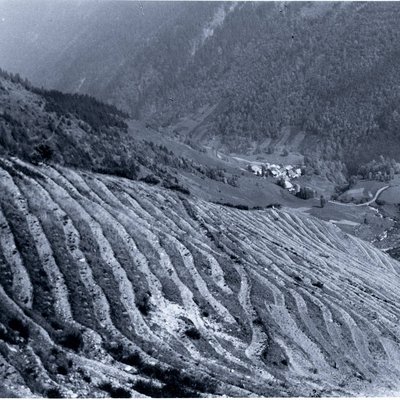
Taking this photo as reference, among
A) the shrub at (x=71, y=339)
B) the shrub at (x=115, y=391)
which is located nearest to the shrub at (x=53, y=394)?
the shrub at (x=115, y=391)

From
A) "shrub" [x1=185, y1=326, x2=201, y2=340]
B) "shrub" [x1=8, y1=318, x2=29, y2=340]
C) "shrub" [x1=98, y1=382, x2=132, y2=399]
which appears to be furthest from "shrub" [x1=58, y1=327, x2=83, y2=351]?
"shrub" [x1=185, y1=326, x2=201, y2=340]

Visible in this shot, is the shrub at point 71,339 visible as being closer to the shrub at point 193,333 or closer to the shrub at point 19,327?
the shrub at point 19,327

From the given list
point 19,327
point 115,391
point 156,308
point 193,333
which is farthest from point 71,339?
point 156,308

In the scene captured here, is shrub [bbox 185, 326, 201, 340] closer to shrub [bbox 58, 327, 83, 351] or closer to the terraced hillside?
the terraced hillside

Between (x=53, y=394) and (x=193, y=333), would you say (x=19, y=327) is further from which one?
(x=193, y=333)

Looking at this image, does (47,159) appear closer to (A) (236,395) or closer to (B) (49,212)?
(B) (49,212)

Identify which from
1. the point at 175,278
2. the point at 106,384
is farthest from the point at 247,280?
the point at 106,384

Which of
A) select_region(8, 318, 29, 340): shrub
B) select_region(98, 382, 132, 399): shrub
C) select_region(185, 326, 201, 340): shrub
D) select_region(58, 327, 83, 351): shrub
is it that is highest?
select_region(185, 326, 201, 340): shrub

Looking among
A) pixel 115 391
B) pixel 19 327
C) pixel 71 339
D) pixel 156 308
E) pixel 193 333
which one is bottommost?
pixel 19 327
